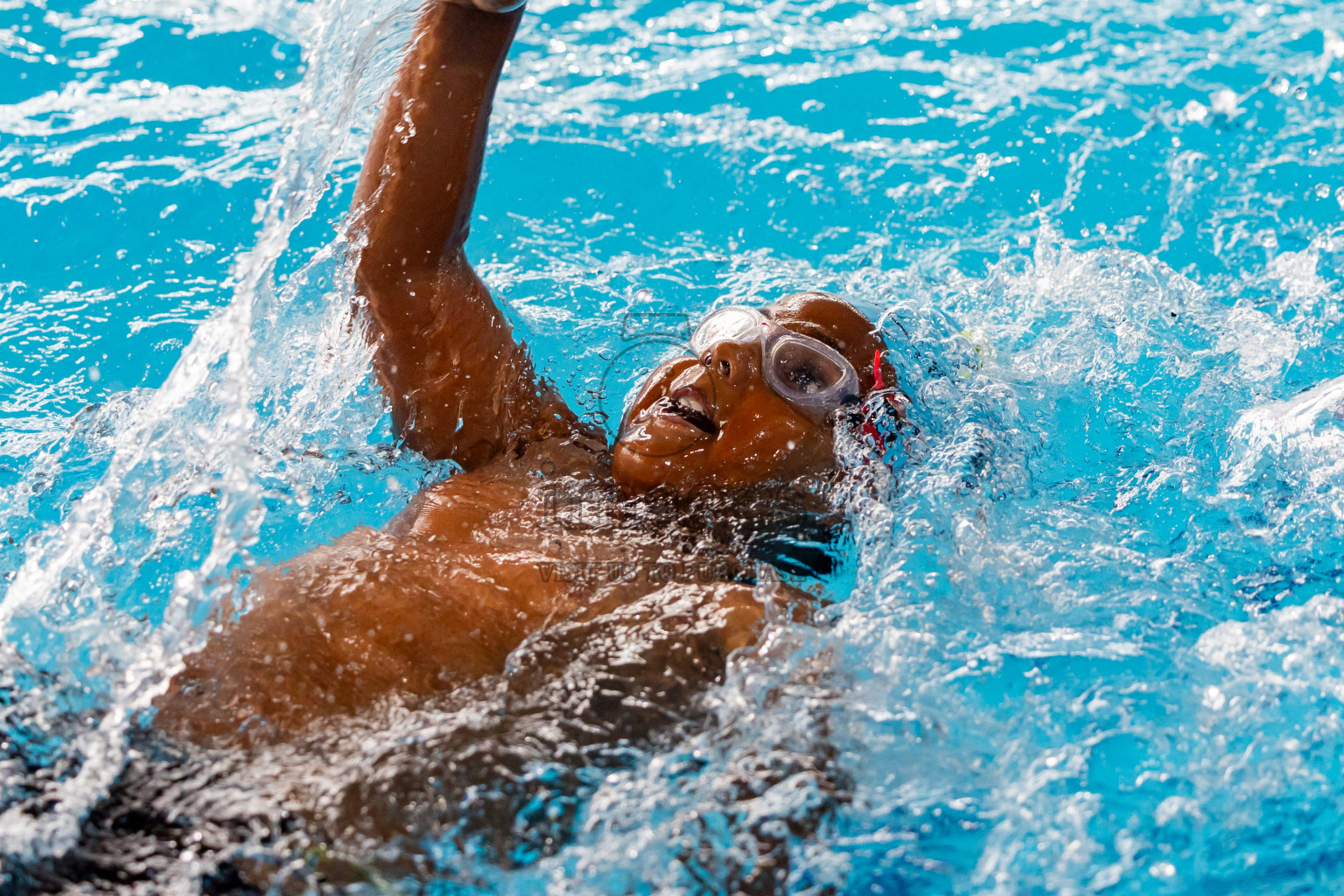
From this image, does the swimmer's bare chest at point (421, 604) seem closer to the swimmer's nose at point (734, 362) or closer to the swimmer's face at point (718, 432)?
the swimmer's face at point (718, 432)

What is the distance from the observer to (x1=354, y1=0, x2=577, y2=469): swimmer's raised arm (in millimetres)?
2363

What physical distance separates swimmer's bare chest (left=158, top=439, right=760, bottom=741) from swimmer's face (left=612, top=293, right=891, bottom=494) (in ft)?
0.46

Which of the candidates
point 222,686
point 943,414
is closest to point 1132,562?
point 943,414

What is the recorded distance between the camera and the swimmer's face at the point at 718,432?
2344 mm

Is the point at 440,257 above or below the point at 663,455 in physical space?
above

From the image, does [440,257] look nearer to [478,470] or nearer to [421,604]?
[478,470]

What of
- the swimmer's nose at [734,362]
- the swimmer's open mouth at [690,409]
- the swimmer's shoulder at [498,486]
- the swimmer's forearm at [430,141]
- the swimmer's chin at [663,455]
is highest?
the swimmer's forearm at [430,141]

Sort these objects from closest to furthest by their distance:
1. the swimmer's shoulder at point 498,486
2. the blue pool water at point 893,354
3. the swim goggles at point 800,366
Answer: the blue pool water at point 893,354 → the swimmer's shoulder at point 498,486 → the swim goggles at point 800,366

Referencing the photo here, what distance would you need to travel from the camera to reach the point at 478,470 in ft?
8.39

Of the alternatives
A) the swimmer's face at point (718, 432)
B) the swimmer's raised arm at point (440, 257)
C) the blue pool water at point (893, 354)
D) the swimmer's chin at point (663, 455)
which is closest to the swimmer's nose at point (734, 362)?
the swimmer's face at point (718, 432)

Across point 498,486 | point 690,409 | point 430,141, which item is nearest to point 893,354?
point 690,409

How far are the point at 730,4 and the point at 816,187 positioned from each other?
169cm

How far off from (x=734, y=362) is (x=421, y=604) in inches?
33.6

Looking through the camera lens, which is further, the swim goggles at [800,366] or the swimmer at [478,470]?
the swim goggles at [800,366]
